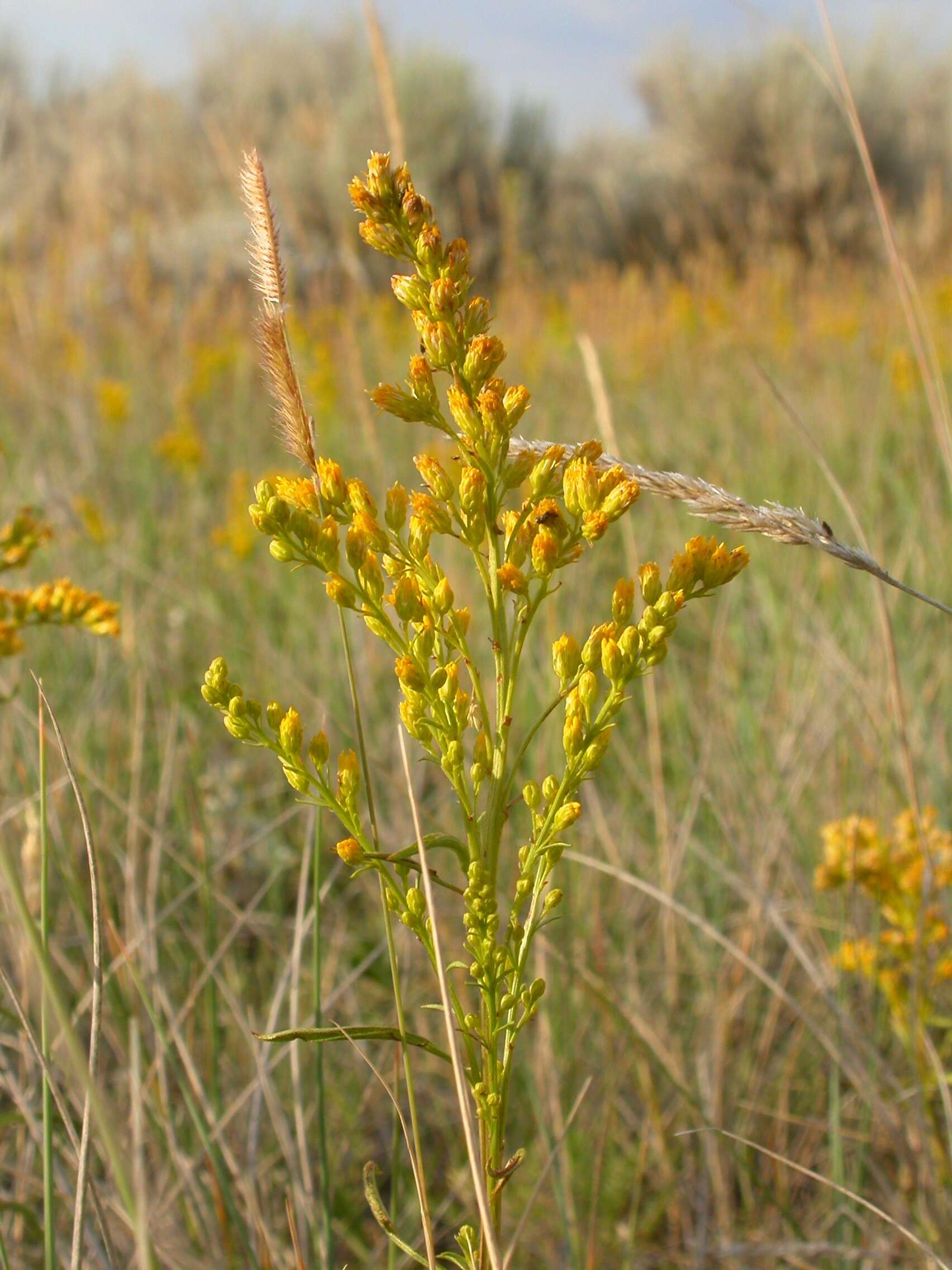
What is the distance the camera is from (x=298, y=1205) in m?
1.21

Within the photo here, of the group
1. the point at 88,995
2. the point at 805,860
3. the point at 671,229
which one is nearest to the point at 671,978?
the point at 805,860

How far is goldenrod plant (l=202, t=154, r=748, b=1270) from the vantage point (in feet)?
2.35

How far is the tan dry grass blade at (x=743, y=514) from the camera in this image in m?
0.72

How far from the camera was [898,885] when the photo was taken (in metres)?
1.47

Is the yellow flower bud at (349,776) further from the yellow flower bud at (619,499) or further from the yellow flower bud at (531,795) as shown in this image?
the yellow flower bud at (619,499)

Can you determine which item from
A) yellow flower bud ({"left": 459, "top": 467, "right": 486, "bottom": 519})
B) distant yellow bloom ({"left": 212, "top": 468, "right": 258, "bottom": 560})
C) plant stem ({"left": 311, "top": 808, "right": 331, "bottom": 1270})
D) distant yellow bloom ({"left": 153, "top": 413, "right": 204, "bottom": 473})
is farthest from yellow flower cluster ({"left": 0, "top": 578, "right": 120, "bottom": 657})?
distant yellow bloom ({"left": 153, "top": 413, "right": 204, "bottom": 473})

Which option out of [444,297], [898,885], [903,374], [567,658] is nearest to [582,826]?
[898,885]

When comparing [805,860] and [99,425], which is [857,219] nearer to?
[99,425]

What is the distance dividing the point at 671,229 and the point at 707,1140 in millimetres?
7944

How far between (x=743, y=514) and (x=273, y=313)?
37cm

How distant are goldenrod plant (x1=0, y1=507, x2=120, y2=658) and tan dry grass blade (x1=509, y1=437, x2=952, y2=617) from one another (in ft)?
2.23

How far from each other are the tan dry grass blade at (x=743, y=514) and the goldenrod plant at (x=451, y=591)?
22 millimetres

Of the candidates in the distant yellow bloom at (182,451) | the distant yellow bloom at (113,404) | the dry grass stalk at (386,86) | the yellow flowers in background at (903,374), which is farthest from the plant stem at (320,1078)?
the yellow flowers in background at (903,374)

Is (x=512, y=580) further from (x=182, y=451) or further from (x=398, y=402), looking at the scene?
(x=182, y=451)
